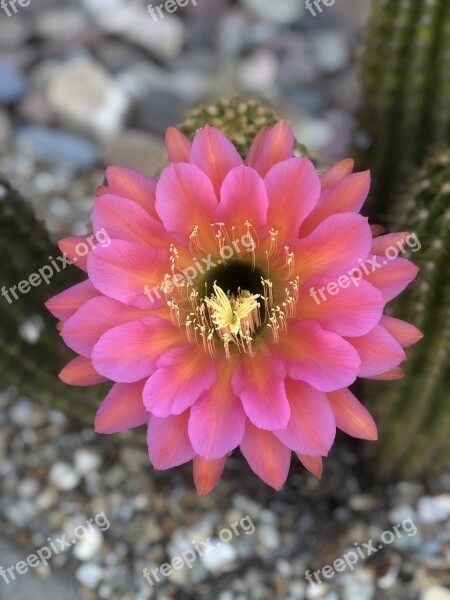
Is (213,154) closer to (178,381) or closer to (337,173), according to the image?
(337,173)

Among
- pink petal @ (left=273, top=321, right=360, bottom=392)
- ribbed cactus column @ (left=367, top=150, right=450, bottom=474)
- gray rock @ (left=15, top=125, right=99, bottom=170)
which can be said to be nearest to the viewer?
pink petal @ (left=273, top=321, right=360, bottom=392)

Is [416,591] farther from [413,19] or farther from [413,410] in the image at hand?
[413,19]

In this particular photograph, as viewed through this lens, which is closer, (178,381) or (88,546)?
(178,381)

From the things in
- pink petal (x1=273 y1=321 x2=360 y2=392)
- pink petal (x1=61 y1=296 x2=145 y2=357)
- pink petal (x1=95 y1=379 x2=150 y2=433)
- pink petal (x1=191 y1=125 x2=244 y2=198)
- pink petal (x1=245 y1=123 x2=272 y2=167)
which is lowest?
pink petal (x1=273 y1=321 x2=360 y2=392)

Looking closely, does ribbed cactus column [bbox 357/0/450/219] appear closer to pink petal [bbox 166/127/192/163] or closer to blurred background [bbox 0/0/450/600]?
blurred background [bbox 0/0/450/600]

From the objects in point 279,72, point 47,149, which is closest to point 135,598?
point 47,149

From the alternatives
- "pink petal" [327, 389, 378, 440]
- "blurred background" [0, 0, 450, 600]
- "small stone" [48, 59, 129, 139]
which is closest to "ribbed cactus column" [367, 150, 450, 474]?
"blurred background" [0, 0, 450, 600]

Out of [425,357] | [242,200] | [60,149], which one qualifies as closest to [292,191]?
→ [242,200]
